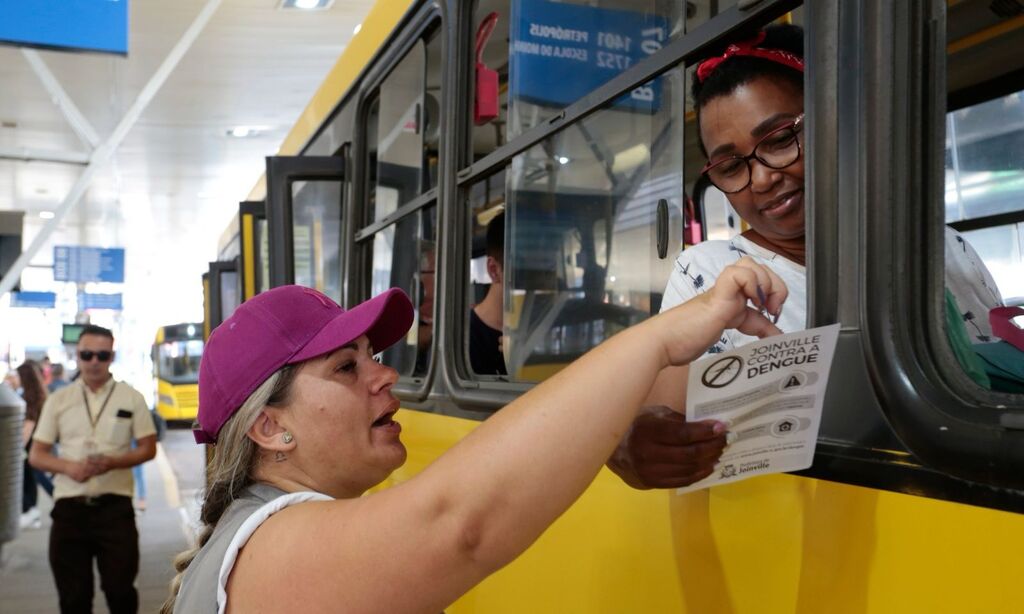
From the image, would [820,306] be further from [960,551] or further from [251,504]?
[251,504]

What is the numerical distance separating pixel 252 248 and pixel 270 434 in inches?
195

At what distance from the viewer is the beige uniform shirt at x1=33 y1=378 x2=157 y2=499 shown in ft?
18.2

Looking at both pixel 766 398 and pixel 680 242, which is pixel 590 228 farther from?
pixel 766 398

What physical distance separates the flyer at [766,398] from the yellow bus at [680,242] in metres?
0.07

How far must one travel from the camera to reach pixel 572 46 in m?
2.13

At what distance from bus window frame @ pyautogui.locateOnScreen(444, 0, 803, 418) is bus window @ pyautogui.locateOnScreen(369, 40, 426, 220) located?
36 cm

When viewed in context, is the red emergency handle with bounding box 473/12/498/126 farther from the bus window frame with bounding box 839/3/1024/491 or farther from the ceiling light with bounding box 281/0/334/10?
the ceiling light with bounding box 281/0/334/10

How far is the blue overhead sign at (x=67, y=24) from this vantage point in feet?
18.0

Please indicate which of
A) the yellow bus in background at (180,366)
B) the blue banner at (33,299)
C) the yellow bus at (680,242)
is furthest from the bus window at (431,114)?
the blue banner at (33,299)

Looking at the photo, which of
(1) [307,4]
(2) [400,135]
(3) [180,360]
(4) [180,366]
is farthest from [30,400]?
(4) [180,366]

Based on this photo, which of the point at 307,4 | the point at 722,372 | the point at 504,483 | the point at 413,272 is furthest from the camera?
the point at 307,4

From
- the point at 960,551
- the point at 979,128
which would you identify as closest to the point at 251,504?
the point at 960,551

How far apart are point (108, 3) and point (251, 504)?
202 inches

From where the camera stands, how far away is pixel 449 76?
2.64m
